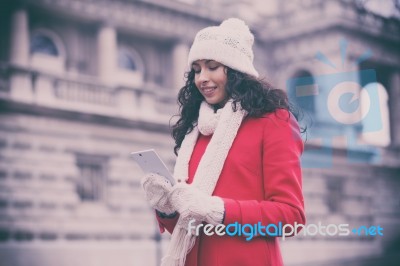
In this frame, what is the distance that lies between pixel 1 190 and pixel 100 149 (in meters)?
2.76

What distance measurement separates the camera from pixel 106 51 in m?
19.0

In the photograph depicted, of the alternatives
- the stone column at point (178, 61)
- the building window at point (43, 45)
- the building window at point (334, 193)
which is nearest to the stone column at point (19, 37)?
the building window at point (43, 45)

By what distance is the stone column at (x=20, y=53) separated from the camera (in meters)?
14.6

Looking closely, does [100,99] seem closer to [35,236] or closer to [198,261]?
[35,236]

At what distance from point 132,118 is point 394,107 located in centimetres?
971

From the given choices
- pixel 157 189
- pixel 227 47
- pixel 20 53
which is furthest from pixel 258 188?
pixel 20 53

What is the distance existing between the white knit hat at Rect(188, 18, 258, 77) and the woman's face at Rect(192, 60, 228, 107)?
0.12 feet

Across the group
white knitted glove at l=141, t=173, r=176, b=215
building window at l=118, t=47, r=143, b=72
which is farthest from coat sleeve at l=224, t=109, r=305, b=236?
building window at l=118, t=47, r=143, b=72

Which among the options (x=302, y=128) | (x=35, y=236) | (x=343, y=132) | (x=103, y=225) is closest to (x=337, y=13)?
(x=343, y=132)

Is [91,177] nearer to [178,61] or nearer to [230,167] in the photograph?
[178,61]

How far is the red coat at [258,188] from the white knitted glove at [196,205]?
4cm

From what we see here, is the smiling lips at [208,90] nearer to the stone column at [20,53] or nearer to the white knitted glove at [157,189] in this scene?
the white knitted glove at [157,189]

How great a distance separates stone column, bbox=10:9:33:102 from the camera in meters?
14.6

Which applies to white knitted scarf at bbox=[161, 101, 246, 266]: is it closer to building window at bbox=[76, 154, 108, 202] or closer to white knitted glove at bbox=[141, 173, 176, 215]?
white knitted glove at bbox=[141, 173, 176, 215]
